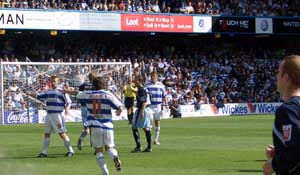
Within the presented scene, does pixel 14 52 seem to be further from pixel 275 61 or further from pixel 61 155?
pixel 61 155

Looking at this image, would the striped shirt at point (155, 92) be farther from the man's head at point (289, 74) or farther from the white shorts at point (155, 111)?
the man's head at point (289, 74)

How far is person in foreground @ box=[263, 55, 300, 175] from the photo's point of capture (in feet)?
17.2

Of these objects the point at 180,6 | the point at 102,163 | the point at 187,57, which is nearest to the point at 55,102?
the point at 102,163

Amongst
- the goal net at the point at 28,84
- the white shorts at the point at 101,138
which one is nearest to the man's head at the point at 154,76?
the white shorts at the point at 101,138

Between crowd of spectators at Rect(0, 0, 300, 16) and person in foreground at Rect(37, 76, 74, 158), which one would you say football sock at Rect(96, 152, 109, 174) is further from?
crowd of spectators at Rect(0, 0, 300, 16)

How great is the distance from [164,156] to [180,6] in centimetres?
3632

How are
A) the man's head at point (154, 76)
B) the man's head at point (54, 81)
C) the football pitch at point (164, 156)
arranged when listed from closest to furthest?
the football pitch at point (164, 156) → the man's head at point (54, 81) → the man's head at point (154, 76)

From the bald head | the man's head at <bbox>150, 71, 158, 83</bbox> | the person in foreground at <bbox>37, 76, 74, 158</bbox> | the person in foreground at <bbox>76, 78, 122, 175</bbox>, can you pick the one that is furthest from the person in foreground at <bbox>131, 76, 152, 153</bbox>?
the bald head

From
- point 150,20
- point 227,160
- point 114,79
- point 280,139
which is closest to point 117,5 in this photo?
point 150,20

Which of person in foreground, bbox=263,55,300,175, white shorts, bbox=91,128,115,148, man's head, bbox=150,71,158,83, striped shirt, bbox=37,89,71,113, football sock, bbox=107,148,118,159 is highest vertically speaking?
person in foreground, bbox=263,55,300,175

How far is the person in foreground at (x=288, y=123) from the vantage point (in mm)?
5234

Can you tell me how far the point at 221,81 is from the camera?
5359 cm

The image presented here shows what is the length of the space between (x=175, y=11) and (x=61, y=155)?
3528 cm

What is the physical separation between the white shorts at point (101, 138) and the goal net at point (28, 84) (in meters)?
24.3
